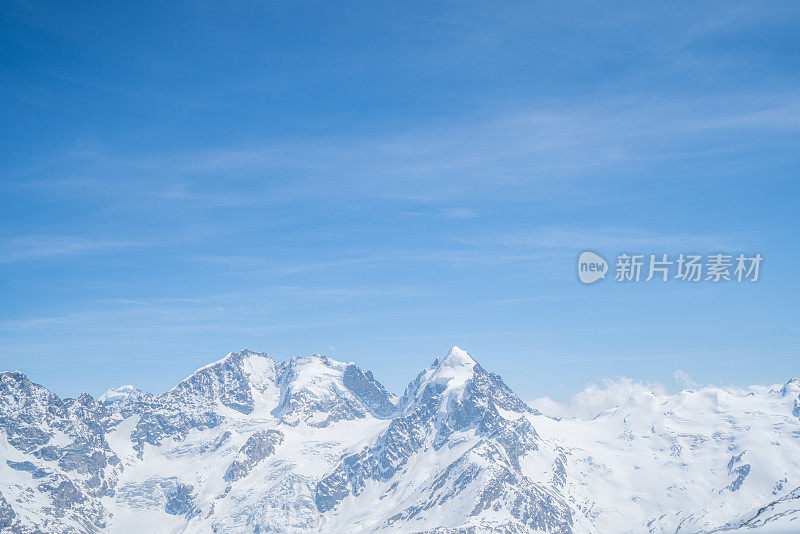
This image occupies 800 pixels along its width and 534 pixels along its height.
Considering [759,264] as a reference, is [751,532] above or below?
below

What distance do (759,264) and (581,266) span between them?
32467 mm

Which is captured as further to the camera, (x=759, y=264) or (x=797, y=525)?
(x=759, y=264)

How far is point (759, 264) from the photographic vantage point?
12612 centimetres

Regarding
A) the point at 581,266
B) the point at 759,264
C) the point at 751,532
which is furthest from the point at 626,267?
the point at 751,532

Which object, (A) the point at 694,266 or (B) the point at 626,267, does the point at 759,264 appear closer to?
(A) the point at 694,266

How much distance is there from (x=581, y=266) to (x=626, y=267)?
902cm

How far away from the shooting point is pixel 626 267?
136 meters

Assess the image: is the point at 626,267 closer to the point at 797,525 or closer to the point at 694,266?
the point at 694,266

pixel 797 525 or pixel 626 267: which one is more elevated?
pixel 626 267

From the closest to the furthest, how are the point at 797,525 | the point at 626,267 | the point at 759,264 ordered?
the point at 797,525, the point at 759,264, the point at 626,267

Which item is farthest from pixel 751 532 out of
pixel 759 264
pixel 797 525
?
pixel 759 264

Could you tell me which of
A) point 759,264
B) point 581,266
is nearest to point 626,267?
point 581,266

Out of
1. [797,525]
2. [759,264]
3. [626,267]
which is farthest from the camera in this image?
[626,267]

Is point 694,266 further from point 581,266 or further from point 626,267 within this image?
point 581,266
